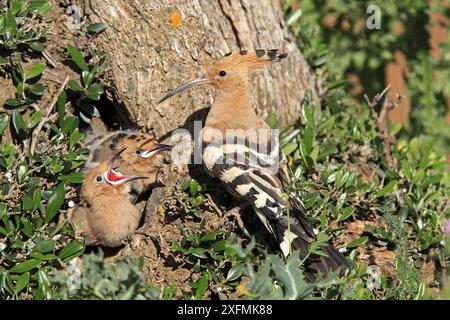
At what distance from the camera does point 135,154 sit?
4074mm

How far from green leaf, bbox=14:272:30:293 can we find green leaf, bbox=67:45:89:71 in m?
1.11

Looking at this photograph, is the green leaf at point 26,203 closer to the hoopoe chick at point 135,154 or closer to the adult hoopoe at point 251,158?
the hoopoe chick at point 135,154

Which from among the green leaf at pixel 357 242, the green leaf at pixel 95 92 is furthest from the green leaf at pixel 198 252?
the green leaf at pixel 95 92

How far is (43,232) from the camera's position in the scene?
11.5 ft

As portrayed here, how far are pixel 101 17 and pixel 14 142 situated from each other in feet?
2.54

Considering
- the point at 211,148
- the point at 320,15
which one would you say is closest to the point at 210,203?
the point at 211,148

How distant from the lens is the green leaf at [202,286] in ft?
11.1

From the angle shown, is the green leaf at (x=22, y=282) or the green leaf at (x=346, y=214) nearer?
the green leaf at (x=22, y=282)

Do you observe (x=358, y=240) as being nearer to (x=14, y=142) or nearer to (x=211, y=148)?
(x=211, y=148)

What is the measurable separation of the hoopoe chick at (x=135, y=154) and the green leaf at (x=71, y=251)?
60cm

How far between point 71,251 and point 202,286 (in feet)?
1.92

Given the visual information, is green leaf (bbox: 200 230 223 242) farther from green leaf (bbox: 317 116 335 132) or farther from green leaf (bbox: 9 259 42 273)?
green leaf (bbox: 317 116 335 132)

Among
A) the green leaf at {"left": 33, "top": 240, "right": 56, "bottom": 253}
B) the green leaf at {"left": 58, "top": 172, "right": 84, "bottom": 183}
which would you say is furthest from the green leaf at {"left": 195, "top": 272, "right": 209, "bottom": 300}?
the green leaf at {"left": 58, "top": 172, "right": 84, "bottom": 183}

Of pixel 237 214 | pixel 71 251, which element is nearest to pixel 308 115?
pixel 237 214
